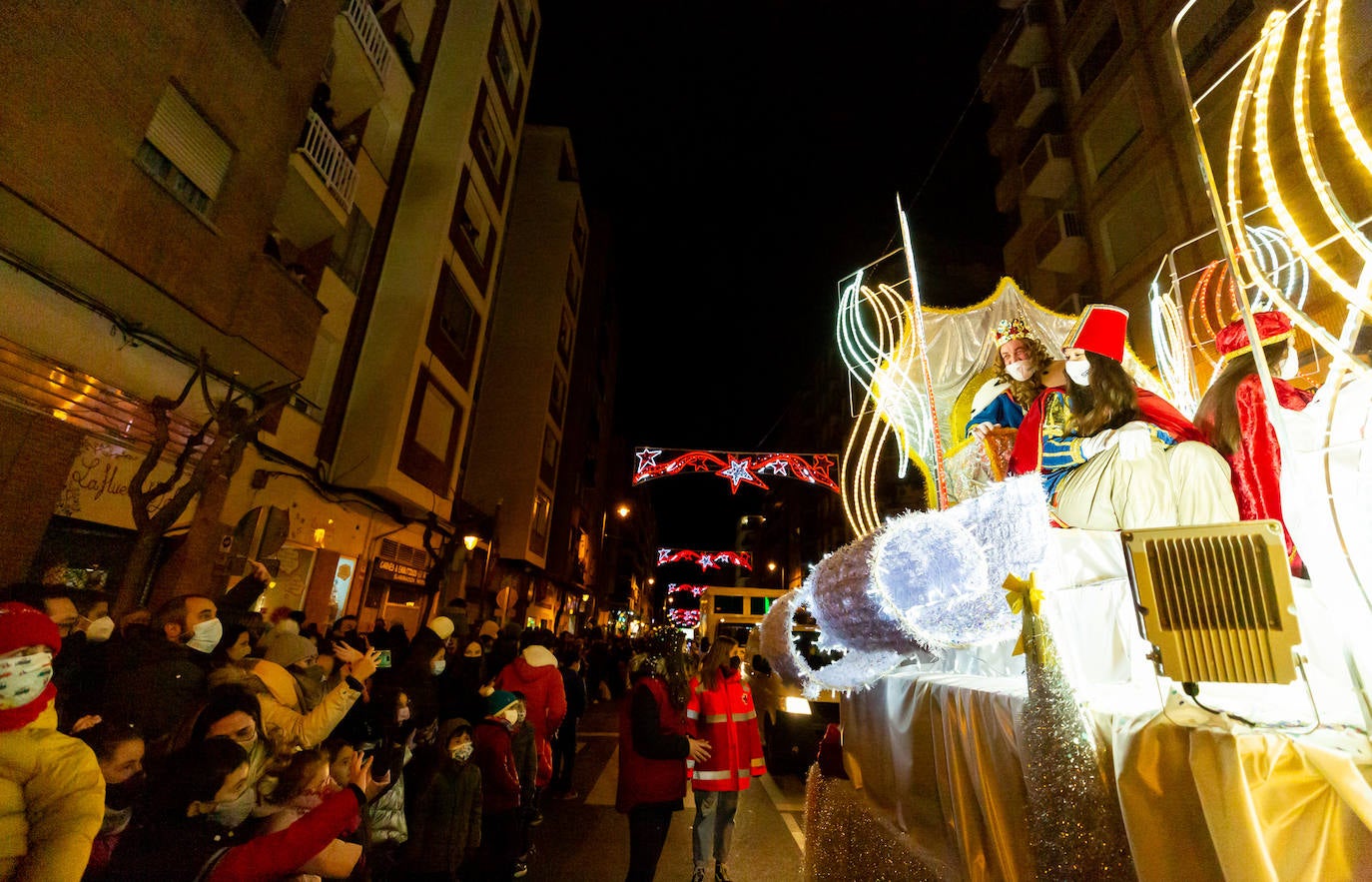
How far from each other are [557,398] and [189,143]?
18002 mm

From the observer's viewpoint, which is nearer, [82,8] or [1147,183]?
[82,8]

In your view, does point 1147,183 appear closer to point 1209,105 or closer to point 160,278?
point 1209,105

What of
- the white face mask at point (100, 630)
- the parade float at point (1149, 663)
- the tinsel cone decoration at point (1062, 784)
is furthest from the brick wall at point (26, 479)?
the tinsel cone decoration at point (1062, 784)

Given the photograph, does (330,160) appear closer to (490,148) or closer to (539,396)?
(490,148)

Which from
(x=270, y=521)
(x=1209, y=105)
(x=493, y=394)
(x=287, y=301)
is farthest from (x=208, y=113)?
(x=1209, y=105)

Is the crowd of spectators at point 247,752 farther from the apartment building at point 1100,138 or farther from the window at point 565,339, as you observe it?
the window at point 565,339

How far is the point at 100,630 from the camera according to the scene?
4516mm

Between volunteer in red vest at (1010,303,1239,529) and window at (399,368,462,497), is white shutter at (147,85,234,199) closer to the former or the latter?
window at (399,368,462,497)

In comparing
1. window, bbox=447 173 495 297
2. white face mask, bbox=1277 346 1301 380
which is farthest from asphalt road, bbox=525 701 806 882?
window, bbox=447 173 495 297

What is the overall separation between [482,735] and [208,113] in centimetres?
855

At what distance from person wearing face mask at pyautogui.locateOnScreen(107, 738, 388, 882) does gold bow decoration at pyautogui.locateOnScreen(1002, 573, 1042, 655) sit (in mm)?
2797

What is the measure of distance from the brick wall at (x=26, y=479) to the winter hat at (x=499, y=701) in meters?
5.23

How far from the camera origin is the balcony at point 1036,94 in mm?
17219

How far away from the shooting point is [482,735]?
15.2 ft
